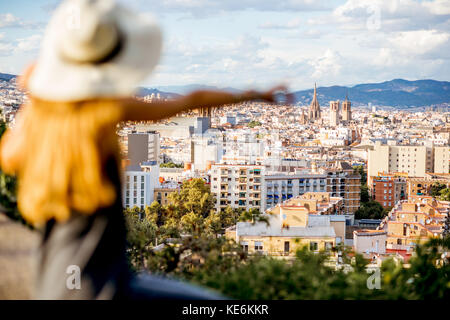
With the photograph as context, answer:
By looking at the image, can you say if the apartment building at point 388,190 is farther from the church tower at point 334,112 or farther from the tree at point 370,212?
the church tower at point 334,112

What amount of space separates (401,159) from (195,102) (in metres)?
42.3

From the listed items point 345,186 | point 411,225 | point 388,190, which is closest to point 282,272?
point 411,225

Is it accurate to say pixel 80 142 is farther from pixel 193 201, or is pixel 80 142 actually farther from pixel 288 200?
pixel 193 201

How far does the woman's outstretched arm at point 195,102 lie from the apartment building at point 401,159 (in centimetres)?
4136

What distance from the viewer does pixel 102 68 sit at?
0.95 meters

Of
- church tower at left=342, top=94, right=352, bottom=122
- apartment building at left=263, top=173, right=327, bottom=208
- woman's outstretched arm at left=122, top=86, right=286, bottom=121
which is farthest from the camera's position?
church tower at left=342, top=94, right=352, bottom=122

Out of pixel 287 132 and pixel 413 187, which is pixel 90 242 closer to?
pixel 413 187

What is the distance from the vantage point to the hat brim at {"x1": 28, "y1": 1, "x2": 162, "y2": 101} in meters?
0.92

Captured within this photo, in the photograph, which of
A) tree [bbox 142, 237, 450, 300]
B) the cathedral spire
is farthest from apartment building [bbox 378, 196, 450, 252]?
the cathedral spire

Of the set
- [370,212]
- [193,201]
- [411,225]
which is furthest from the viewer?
[370,212]

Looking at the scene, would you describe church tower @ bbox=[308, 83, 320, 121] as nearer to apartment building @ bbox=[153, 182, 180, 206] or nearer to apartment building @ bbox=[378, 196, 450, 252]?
apartment building @ bbox=[153, 182, 180, 206]

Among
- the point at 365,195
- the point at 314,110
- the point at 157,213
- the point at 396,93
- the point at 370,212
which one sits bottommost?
the point at 370,212

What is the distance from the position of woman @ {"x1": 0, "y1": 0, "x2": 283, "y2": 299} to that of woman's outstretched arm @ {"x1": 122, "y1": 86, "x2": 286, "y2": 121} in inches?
3.0

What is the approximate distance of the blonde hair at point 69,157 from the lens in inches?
35.9
